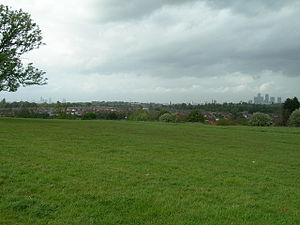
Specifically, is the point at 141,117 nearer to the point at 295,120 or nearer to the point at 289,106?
the point at 295,120

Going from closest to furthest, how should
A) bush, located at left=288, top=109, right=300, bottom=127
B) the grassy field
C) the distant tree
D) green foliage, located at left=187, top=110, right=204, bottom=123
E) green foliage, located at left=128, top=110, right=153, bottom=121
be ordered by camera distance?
the grassy field → bush, located at left=288, top=109, right=300, bottom=127 → green foliage, located at left=128, top=110, right=153, bottom=121 → the distant tree → green foliage, located at left=187, top=110, right=204, bottom=123

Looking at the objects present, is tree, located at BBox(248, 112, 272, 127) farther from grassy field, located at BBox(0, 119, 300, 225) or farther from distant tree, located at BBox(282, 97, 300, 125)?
grassy field, located at BBox(0, 119, 300, 225)

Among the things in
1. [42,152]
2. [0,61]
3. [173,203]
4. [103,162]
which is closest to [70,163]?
[103,162]

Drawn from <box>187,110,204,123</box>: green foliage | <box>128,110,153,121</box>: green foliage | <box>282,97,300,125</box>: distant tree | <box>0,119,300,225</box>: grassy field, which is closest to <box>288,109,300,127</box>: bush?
<box>282,97,300,125</box>: distant tree

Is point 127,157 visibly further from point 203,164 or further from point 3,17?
point 3,17

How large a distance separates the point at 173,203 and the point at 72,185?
8.99 feet

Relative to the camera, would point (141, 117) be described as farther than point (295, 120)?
Yes

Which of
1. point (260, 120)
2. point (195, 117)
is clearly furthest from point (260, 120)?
point (195, 117)

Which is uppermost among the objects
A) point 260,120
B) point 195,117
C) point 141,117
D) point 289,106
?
point 289,106

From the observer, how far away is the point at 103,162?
10.3 metres

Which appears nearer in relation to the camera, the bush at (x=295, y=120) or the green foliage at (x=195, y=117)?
the bush at (x=295, y=120)

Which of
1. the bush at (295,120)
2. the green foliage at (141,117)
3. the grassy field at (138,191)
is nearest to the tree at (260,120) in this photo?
the bush at (295,120)

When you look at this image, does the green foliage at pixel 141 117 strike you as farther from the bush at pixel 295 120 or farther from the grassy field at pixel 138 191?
Answer: the grassy field at pixel 138 191

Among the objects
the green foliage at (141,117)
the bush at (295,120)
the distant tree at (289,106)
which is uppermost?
the distant tree at (289,106)
